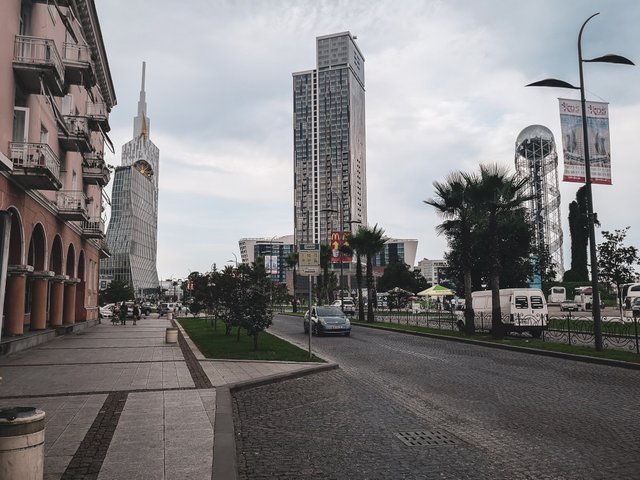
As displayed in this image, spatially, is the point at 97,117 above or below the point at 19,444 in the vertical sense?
above

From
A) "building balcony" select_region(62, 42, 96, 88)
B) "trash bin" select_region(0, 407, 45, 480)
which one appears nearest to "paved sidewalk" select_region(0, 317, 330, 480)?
"trash bin" select_region(0, 407, 45, 480)

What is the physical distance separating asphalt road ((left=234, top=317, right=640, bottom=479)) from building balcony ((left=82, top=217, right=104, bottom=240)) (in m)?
25.2

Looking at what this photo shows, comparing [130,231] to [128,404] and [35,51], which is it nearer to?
[35,51]

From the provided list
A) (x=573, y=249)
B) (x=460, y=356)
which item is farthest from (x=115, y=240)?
(x=460, y=356)

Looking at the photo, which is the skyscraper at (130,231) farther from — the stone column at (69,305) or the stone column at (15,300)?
the stone column at (15,300)

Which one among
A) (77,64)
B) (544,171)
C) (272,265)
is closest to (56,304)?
(77,64)

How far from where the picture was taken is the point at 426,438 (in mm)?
6891

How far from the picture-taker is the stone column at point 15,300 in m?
19.3

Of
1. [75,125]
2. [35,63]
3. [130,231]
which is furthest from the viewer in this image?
[130,231]

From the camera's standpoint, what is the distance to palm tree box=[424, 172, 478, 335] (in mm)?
26438

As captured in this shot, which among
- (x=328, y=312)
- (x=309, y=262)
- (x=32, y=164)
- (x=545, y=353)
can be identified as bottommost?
(x=545, y=353)

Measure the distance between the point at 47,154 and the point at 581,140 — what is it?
17.9 metres

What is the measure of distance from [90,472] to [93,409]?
10.8ft

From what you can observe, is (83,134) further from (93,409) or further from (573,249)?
(573,249)
